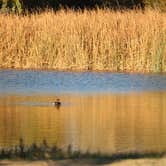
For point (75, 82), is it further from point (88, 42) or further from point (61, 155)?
point (61, 155)

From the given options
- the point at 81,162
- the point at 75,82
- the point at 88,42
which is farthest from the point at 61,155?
the point at 88,42

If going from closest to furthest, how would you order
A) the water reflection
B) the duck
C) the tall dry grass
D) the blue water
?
1. the water reflection
2. the duck
3. the blue water
4. the tall dry grass

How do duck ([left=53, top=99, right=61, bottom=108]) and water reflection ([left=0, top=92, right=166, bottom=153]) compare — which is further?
duck ([left=53, top=99, right=61, bottom=108])

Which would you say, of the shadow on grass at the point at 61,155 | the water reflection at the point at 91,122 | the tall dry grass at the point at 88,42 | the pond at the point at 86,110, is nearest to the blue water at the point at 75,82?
the pond at the point at 86,110

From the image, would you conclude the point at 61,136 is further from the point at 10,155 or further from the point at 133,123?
the point at 10,155

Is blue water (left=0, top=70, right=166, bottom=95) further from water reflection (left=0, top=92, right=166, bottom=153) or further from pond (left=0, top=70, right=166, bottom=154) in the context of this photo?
water reflection (left=0, top=92, right=166, bottom=153)

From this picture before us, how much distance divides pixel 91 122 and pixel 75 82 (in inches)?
306

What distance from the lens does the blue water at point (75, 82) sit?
20000 millimetres

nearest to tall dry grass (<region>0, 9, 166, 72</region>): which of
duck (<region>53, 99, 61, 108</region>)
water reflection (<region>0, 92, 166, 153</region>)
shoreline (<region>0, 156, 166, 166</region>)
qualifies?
water reflection (<region>0, 92, 166, 153</region>)

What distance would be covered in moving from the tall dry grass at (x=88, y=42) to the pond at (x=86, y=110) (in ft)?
3.42

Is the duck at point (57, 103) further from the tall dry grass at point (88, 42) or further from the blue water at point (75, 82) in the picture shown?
the tall dry grass at point (88, 42)

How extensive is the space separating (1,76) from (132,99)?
6.12 meters

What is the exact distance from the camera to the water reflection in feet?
37.5

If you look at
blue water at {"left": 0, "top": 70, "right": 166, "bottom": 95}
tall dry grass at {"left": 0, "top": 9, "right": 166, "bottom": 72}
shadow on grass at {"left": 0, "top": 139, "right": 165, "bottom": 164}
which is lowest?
blue water at {"left": 0, "top": 70, "right": 166, "bottom": 95}
